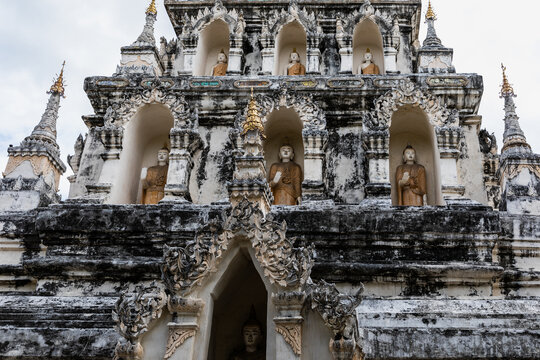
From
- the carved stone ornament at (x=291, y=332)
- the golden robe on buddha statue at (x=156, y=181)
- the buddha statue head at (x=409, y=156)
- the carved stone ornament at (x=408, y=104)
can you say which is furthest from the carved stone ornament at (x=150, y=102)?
the carved stone ornament at (x=291, y=332)

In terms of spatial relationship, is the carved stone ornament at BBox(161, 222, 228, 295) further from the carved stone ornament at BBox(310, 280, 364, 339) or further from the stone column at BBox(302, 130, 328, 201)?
the stone column at BBox(302, 130, 328, 201)

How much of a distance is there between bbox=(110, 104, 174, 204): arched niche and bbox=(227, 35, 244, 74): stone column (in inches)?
76.8

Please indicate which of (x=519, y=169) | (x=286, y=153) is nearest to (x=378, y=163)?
(x=286, y=153)

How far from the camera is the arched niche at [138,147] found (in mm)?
10133

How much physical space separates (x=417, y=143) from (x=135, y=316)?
7.15m

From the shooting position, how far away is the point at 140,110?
10531mm

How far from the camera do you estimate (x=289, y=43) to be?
1285 cm

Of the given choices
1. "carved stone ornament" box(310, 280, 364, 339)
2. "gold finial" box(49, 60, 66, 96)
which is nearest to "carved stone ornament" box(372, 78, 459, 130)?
"carved stone ornament" box(310, 280, 364, 339)

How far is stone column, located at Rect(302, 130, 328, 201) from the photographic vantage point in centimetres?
941

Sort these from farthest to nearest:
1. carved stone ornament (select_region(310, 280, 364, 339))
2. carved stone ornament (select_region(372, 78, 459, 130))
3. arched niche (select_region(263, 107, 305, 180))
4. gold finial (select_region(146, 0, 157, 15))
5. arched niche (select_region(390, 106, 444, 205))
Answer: gold finial (select_region(146, 0, 157, 15)) → arched niche (select_region(263, 107, 305, 180)) → arched niche (select_region(390, 106, 444, 205)) → carved stone ornament (select_region(372, 78, 459, 130)) → carved stone ornament (select_region(310, 280, 364, 339))

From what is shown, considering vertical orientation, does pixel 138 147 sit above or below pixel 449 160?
above

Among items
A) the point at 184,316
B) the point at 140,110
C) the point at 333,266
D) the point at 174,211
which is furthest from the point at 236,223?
the point at 140,110

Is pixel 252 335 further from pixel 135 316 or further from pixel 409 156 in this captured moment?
pixel 409 156

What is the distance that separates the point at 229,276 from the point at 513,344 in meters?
3.37
